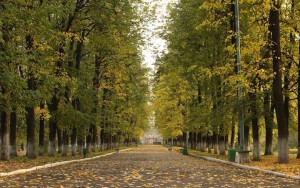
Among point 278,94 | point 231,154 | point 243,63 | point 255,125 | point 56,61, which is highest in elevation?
point 56,61

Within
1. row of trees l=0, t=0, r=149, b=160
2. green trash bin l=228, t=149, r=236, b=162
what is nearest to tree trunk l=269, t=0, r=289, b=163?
green trash bin l=228, t=149, r=236, b=162

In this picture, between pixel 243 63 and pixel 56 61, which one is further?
pixel 56 61

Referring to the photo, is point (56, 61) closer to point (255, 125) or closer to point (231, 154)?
point (231, 154)

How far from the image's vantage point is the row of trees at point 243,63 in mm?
23906

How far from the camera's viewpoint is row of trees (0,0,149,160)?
21.2 metres

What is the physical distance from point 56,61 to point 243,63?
1237cm

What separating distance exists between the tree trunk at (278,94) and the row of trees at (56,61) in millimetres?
10856

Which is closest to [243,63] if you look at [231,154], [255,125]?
[255,125]

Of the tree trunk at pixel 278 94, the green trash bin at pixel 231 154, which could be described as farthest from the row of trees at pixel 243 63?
the green trash bin at pixel 231 154

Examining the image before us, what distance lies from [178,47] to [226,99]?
33.5 feet

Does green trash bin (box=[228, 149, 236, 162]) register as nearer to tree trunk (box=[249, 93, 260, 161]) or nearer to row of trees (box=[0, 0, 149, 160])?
tree trunk (box=[249, 93, 260, 161])

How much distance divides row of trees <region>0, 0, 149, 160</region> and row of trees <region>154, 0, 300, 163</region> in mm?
4794

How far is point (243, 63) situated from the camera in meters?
27.6

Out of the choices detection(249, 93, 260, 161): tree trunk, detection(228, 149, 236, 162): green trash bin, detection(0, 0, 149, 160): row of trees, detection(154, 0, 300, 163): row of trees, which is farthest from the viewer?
detection(249, 93, 260, 161): tree trunk
